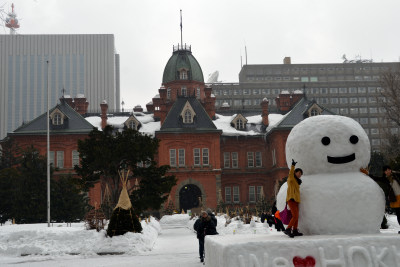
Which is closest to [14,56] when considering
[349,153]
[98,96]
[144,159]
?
[98,96]

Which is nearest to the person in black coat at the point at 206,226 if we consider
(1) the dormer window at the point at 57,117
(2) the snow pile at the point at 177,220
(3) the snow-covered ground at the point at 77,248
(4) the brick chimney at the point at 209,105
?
(3) the snow-covered ground at the point at 77,248

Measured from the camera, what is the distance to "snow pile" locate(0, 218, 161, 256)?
1645 centimetres

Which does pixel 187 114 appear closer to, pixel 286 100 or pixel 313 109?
pixel 313 109

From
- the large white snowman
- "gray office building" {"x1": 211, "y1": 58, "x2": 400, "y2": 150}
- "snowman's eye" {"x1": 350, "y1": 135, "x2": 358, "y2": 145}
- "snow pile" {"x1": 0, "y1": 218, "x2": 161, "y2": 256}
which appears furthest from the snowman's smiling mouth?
"gray office building" {"x1": 211, "y1": 58, "x2": 400, "y2": 150}

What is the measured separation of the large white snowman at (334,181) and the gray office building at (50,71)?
4692 inches

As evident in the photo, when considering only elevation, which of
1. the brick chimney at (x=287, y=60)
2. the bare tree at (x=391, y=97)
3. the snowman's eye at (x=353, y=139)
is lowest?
the snowman's eye at (x=353, y=139)

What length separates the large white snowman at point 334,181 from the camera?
8.46 meters

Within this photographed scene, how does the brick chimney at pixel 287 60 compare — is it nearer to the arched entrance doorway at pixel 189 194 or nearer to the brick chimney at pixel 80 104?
the brick chimney at pixel 80 104

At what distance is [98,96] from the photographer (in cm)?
13000

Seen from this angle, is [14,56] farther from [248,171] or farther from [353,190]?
[353,190]

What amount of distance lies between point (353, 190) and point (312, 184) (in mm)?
743

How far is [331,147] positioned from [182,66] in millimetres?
45481

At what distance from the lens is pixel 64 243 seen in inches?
661

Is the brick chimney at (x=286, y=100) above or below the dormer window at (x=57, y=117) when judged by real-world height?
above
